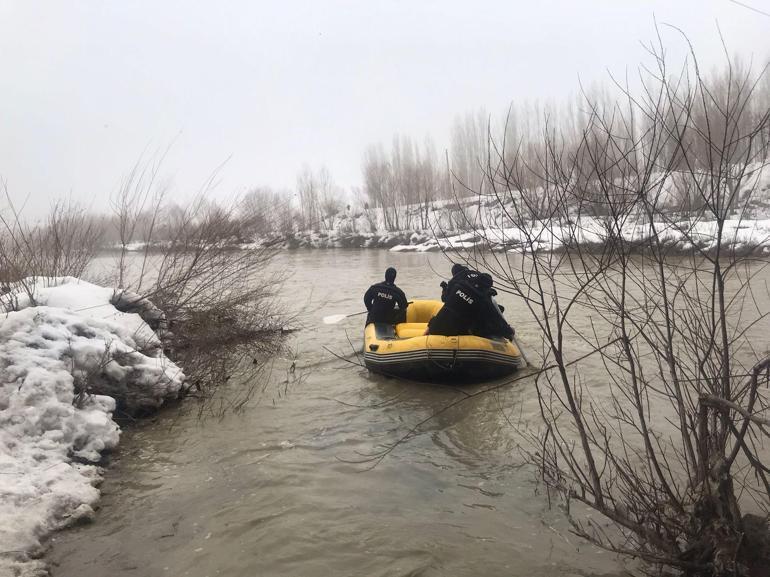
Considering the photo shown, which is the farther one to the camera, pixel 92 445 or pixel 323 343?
pixel 323 343

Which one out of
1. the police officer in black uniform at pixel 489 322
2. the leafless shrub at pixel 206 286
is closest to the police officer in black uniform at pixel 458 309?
the police officer in black uniform at pixel 489 322

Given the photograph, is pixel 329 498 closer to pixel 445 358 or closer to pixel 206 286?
pixel 445 358

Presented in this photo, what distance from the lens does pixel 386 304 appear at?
7.17 m

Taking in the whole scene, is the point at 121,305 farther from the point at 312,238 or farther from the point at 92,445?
the point at 312,238

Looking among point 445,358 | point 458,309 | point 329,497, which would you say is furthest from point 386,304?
point 329,497

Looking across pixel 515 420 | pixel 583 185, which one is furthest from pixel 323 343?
pixel 583 185

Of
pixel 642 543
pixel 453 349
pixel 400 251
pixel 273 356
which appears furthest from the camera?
pixel 400 251

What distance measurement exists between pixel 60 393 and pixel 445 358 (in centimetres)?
367

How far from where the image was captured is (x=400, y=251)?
35.4 metres

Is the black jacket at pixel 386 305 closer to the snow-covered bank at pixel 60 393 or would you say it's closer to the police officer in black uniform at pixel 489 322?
the police officer in black uniform at pixel 489 322

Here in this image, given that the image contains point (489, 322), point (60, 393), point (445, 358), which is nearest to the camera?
point (60, 393)

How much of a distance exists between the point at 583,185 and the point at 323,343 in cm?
669

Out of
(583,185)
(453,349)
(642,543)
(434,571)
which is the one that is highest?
(583,185)

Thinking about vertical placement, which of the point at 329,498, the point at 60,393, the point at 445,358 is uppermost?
the point at 60,393
